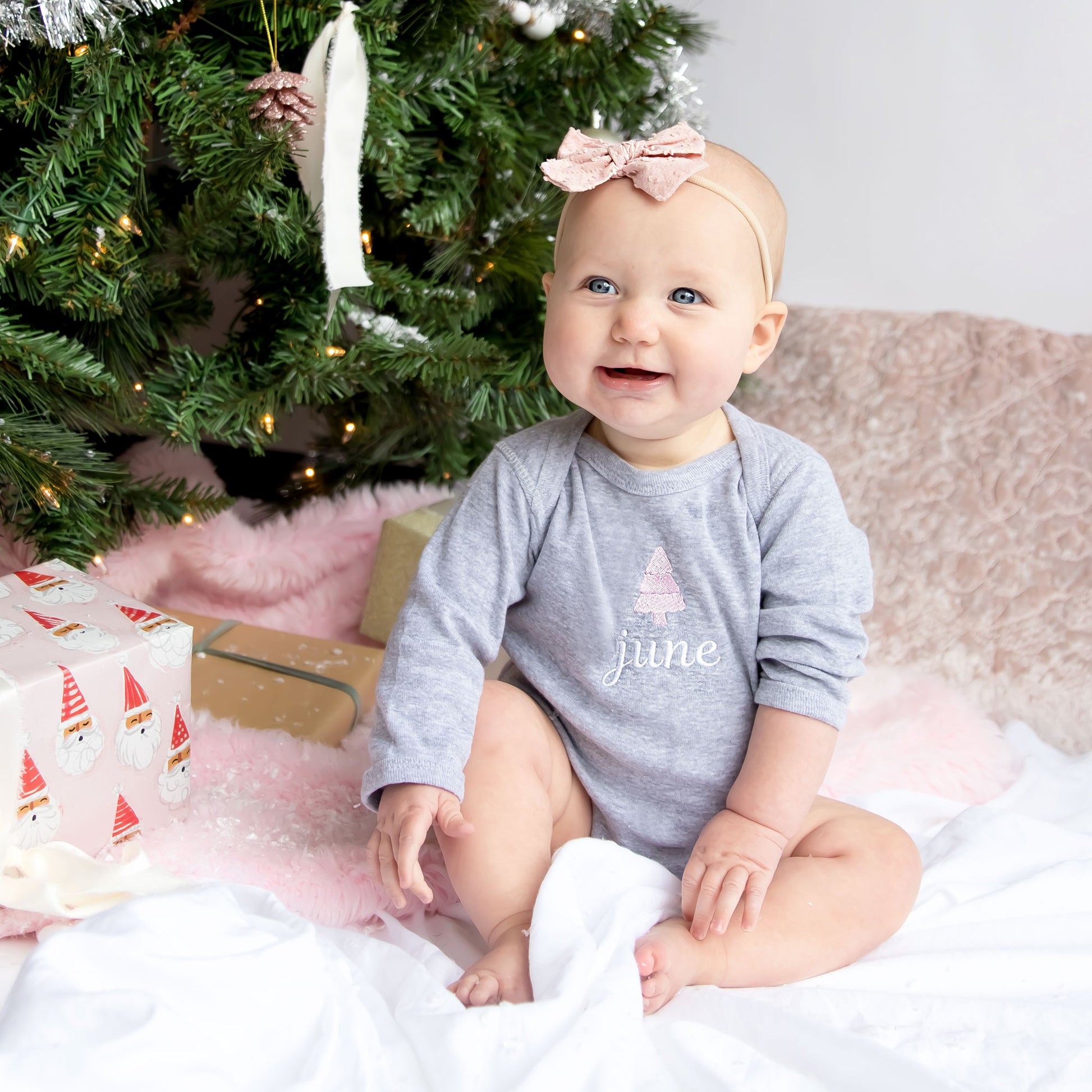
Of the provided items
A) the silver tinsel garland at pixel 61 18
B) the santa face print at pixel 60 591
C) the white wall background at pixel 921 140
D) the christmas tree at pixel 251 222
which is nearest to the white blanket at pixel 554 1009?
the santa face print at pixel 60 591

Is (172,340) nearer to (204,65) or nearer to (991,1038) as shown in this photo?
(204,65)

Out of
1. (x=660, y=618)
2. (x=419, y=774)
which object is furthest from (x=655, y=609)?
(x=419, y=774)

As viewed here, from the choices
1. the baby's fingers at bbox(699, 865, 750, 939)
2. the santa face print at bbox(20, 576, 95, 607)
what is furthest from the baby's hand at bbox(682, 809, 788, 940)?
the santa face print at bbox(20, 576, 95, 607)

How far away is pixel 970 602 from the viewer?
1395 mm

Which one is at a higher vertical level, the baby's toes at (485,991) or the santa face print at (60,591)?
the santa face print at (60,591)

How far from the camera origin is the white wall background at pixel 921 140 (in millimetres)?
1547

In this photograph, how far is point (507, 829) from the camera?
90 centimetres

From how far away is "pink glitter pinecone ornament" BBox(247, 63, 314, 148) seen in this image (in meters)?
1.00

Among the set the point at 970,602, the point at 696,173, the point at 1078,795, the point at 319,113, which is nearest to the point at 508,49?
the point at 319,113

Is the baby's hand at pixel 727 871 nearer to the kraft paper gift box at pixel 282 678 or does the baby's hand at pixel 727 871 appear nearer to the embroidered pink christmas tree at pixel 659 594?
the embroidered pink christmas tree at pixel 659 594

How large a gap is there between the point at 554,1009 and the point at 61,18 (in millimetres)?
866

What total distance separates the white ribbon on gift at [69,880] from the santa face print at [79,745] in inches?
2.5

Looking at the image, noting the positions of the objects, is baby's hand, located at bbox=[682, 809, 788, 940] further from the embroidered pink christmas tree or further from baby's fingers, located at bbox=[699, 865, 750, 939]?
the embroidered pink christmas tree

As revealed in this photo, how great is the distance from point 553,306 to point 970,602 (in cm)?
75
